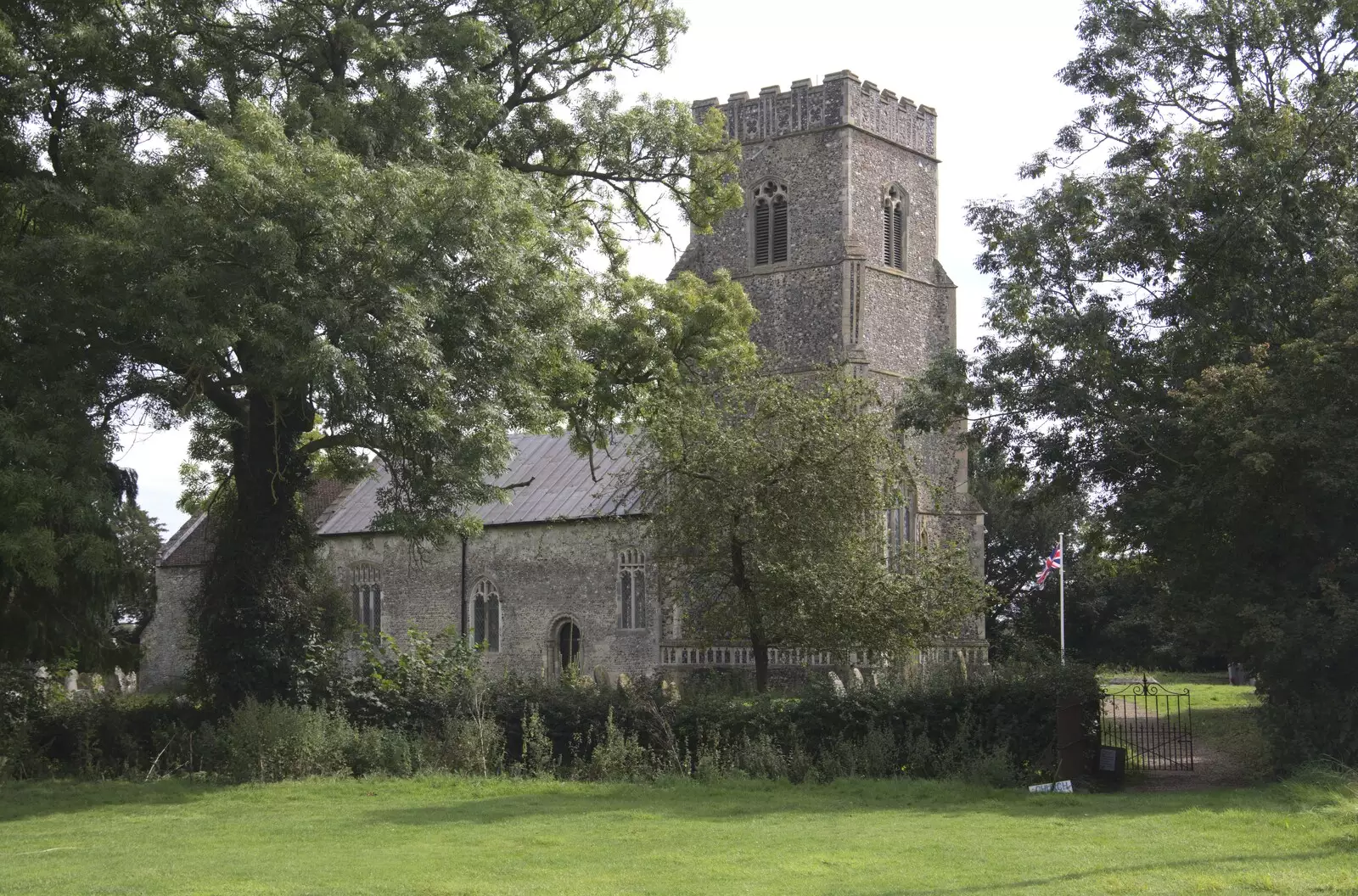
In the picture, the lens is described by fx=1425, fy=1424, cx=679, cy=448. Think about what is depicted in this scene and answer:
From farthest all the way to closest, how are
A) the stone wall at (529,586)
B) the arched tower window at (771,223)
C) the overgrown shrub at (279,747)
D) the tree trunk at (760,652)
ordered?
the arched tower window at (771,223) < the stone wall at (529,586) < the tree trunk at (760,652) < the overgrown shrub at (279,747)

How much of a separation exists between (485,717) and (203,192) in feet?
23.6

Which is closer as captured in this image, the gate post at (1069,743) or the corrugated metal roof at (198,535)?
the gate post at (1069,743)

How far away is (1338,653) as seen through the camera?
A: 15.4 m

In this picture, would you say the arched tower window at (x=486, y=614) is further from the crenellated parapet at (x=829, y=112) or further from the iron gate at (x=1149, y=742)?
the iron gate at (x=1149, y=742)

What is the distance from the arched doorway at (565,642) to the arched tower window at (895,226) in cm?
1289

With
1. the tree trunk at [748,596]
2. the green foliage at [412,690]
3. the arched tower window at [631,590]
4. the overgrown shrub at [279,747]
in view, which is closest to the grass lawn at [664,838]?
the overgrown shrub at [279,747]

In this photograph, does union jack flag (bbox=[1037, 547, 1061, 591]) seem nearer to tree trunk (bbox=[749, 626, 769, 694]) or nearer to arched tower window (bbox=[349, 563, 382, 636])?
arched tower window (bbox=[349, 563, 382, 636])

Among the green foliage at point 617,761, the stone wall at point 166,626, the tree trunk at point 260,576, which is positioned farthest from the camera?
the stone wall at point 166,626

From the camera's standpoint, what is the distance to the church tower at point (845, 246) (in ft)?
121

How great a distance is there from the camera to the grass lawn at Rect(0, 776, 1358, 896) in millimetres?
9945

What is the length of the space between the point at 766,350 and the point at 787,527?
12.8 meters

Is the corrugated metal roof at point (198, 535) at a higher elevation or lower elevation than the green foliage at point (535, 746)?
higher

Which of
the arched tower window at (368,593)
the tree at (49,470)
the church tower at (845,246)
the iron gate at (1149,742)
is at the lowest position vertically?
the iron gate at (1149,742)

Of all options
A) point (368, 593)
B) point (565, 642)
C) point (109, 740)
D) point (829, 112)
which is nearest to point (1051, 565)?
point (829, 112)
